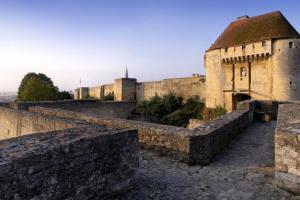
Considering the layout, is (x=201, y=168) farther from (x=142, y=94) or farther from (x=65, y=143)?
(x=142, y=94)

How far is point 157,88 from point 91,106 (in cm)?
1747

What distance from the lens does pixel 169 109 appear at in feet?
109

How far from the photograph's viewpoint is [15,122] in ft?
36.9

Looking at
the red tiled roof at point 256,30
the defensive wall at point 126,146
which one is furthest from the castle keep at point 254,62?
the defensive wall at point 126,146

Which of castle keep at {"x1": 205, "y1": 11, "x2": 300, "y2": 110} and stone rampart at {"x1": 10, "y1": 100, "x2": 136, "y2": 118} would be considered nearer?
stone rampart at {"x1": 10, "y1": 100, "x2": 136, "y2": 118}

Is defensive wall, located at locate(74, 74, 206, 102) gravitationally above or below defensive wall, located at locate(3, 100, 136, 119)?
above

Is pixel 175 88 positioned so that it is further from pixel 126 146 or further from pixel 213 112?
pixel 126 146

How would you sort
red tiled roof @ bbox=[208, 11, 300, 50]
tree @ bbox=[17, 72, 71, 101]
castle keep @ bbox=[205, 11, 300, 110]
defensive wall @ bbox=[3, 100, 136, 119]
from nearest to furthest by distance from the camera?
defensive wall @ bbox=[3, 100, 136, 119] → castle keep @ bbox=[205, 11, 300, 110] → red tiled roof @ bbox=[208, 11, 300, 50] → tree @ bbox=[17, 72, 71, 101]

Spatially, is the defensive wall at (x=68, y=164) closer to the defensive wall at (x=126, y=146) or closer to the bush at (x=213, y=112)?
the defensive wall at (x=126, y=146)

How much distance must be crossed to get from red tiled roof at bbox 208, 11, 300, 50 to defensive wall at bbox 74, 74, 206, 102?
18.4 ft

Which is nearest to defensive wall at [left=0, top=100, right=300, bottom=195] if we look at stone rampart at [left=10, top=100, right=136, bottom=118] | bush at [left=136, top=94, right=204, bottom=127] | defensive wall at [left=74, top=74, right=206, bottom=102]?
stone rampart at [left=10, top=100, right=136, bottom=118]

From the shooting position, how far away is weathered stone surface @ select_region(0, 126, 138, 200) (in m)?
2.71

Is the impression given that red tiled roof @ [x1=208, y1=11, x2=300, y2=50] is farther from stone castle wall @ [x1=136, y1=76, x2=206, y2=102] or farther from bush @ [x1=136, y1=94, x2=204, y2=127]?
bush @ [x1=136, y1=94, x2=204, y2=127]

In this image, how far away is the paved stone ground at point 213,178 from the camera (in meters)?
4.11
